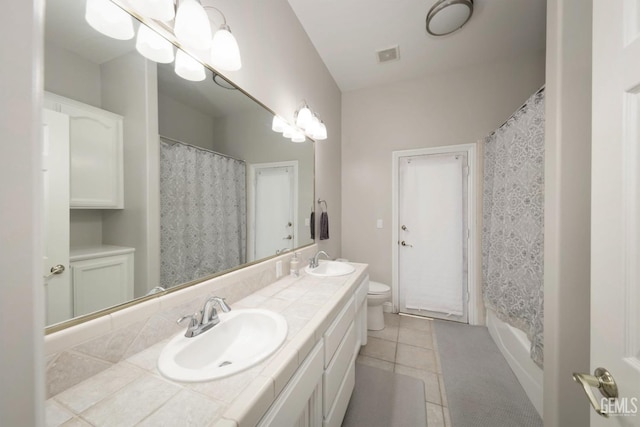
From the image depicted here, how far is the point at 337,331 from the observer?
3.79ft

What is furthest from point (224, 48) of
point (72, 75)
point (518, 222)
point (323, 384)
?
point (518, 222)

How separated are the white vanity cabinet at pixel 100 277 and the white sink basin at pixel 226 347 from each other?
24 cm

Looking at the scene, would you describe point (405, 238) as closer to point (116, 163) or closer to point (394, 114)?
point (394, 114)

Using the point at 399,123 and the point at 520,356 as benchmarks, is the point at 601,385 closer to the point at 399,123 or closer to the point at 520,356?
the point at 520,356

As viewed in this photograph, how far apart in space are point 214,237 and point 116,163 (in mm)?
501

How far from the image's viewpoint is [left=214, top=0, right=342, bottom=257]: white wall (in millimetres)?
1310

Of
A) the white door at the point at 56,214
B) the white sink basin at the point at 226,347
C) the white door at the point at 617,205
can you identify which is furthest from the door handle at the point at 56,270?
the white door at the point at 617,205

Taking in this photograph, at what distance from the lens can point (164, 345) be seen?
79 centimetres

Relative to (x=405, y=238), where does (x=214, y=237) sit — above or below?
above

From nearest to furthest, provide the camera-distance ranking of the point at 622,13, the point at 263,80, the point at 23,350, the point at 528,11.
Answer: the point at 23,350 → the point at 622,13 → the point at 263,80 → the point at 528,11

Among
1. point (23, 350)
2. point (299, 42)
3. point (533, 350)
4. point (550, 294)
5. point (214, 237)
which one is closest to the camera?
point (23, 350)

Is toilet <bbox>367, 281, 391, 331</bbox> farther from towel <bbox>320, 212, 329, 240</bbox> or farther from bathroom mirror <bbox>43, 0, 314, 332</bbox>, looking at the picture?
bathroom mirror <bbox>43, 0, 314, 332</bbox>

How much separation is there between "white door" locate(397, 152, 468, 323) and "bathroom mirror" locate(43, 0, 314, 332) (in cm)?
194

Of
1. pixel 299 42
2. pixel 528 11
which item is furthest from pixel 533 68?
pixel 299 42
